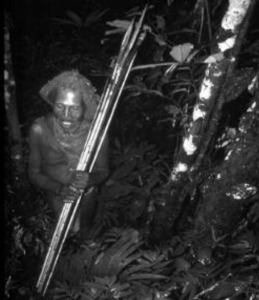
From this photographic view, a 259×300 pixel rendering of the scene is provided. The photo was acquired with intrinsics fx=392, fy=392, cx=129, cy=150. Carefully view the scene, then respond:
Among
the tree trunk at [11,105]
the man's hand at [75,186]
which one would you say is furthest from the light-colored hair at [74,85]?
the man's hand at [75,186]

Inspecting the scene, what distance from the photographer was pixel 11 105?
259cm

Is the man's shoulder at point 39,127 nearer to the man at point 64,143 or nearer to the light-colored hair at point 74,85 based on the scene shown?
the man at point 64,143

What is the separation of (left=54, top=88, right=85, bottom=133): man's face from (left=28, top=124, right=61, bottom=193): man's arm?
23cm

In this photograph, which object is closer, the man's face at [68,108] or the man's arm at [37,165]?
the man's face at [68,108]

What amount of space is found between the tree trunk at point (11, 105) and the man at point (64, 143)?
1.09ft

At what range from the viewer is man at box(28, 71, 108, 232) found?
114 inches

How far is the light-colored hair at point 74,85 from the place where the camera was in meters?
2.89

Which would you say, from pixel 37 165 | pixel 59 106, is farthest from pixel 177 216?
pixel 59 106

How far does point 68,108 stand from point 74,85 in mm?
179

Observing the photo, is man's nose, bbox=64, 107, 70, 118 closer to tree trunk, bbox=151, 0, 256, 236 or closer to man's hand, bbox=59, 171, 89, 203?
man's hand, bbox=59, 171, 89, 203

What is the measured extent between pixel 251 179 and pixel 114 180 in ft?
5.79

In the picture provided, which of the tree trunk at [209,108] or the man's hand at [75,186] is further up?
the tree trunk at [209,108]

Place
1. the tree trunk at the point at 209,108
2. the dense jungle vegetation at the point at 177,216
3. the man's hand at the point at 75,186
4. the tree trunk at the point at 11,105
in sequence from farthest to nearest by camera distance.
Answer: the man's hand at the point at 75,186 → the dense jungle vegetation at the point at 177,216 → the tree trunk at the point at 209,108 → the tree trunk at the point at 11,105

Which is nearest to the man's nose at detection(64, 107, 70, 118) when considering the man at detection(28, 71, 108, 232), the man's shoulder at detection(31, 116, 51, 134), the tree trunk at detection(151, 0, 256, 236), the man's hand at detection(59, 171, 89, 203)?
the man at detection(28, 71, 108, 232)
